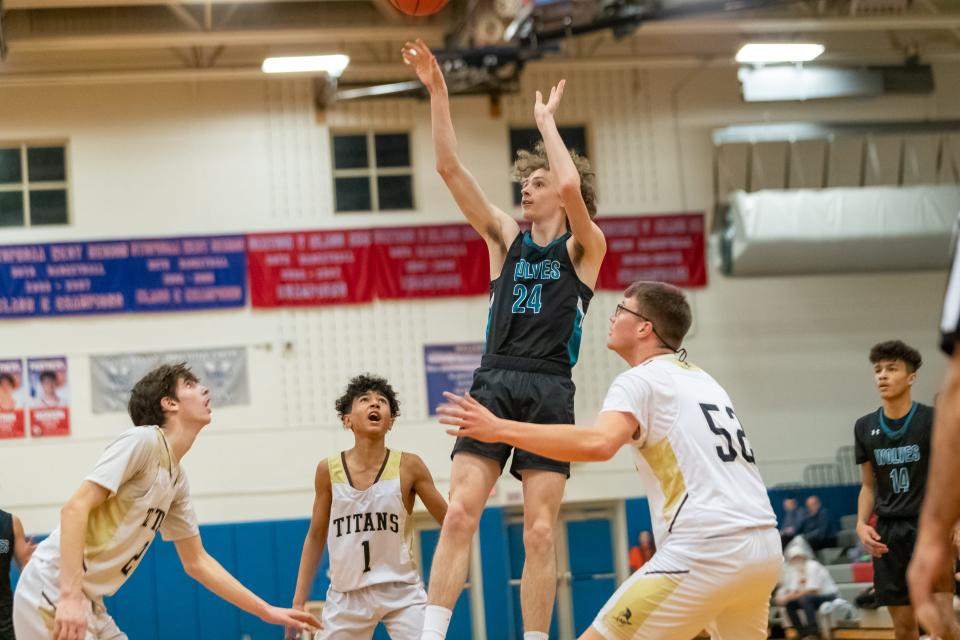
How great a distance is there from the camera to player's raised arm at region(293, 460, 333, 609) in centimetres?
732

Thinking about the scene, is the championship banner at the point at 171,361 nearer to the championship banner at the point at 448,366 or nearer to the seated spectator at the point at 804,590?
the championship banner at the point at 448,366

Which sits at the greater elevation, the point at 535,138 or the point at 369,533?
the point at 535,138

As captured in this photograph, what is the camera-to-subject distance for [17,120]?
16.6 meters

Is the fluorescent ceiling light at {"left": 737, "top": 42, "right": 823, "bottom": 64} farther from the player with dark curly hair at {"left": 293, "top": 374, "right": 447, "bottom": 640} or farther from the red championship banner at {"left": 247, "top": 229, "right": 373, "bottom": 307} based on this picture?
the player with dark curly hair at {"left": 293, "top": 374, "right": 447, "bottom": 640}

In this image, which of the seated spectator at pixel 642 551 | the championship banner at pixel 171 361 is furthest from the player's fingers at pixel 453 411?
the championship banner at pixel 171 361

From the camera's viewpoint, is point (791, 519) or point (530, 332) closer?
point (530, 332)

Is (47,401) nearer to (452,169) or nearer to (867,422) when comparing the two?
(867,422)

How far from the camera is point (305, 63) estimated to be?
51.4 ft

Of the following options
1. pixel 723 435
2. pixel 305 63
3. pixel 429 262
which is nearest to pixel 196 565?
pixel 723 435

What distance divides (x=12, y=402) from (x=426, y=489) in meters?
10.5

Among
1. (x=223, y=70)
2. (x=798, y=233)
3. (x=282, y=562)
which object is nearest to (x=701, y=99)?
(x=798, y=233)

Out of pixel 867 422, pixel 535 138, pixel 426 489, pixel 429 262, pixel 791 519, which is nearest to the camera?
pixel 426 489

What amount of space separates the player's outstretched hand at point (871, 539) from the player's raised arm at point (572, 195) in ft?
9.90

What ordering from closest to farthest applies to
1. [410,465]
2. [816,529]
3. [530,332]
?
[530,332]
[410,465]
[816,529]
